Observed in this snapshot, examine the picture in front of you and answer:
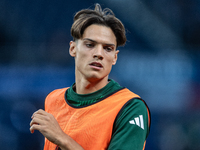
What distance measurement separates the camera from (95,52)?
5.55 feet

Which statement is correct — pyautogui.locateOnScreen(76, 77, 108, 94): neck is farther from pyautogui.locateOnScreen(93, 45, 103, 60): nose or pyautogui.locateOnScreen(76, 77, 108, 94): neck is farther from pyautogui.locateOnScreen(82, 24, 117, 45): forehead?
pyautogui.locateOnScreen(82, 24, 117, 45): forehead

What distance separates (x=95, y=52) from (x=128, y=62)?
6.26ft

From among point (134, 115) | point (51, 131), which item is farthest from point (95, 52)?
point (51, 131)

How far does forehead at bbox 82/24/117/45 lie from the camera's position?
1725 mm

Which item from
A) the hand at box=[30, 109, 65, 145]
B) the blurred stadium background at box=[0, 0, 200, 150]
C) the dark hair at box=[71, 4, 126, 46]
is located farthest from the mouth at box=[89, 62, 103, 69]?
the blurred stadium background at box=[0, 0, 200, 150]

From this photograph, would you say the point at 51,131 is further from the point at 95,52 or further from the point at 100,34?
the point at 100,34

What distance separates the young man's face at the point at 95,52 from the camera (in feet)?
5.54

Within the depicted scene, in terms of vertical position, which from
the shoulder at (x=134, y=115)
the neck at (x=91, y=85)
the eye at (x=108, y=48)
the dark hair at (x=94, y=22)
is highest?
the dark hair at (x=94, y=22)

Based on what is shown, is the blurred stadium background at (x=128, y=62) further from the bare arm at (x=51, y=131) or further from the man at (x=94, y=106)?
the bare arm at (x=51, y=131)

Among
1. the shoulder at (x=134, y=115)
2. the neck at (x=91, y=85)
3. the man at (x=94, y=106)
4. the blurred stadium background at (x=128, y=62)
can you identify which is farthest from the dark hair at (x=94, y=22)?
the blurred stadium background at (x=128, y=62)

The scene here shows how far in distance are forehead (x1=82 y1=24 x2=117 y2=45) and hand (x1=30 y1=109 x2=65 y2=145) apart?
2.09 feet

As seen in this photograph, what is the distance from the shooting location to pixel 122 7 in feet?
12.2

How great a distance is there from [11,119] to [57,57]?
1080 mm

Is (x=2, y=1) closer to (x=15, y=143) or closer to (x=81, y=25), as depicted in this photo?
(x=15, y=143)
